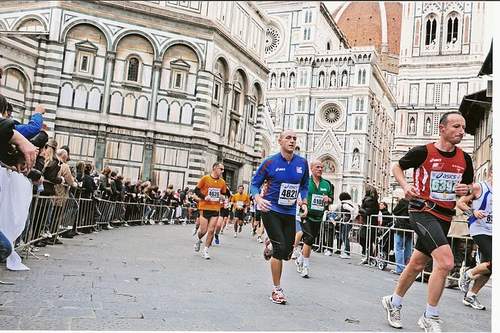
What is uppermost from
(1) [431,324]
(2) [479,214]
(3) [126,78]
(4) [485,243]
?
(3) [126,78]

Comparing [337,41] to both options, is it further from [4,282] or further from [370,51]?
[4,282]

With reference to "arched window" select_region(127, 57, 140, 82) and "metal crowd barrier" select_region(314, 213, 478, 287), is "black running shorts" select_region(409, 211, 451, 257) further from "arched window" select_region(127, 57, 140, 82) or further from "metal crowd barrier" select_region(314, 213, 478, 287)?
"arched window" select_region(127, 57, 140, 82)

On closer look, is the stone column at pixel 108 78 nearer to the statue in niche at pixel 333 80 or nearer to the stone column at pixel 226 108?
Result: the stone column at pixel 226 108

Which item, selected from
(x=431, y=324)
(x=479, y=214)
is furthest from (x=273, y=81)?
(x=431, y=324)

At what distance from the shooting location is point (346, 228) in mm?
12641

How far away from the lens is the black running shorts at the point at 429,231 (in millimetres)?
4324

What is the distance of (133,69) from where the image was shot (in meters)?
25.1

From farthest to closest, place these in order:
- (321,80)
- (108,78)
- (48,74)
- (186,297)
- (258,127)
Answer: (321,80)
(258,127)
(108,78)
(48,74)
(186,297)

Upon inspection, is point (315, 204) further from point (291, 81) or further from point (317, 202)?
point (291, 81)

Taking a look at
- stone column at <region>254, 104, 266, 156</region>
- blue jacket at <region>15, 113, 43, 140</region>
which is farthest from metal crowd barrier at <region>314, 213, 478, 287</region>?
stone column at <region>254, 104, 266, 156</region>

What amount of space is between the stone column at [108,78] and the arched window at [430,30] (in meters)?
41.9

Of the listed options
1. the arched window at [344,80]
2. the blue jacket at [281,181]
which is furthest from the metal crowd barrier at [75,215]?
the arched window at [344,80]

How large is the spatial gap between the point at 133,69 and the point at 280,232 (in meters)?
21.2
